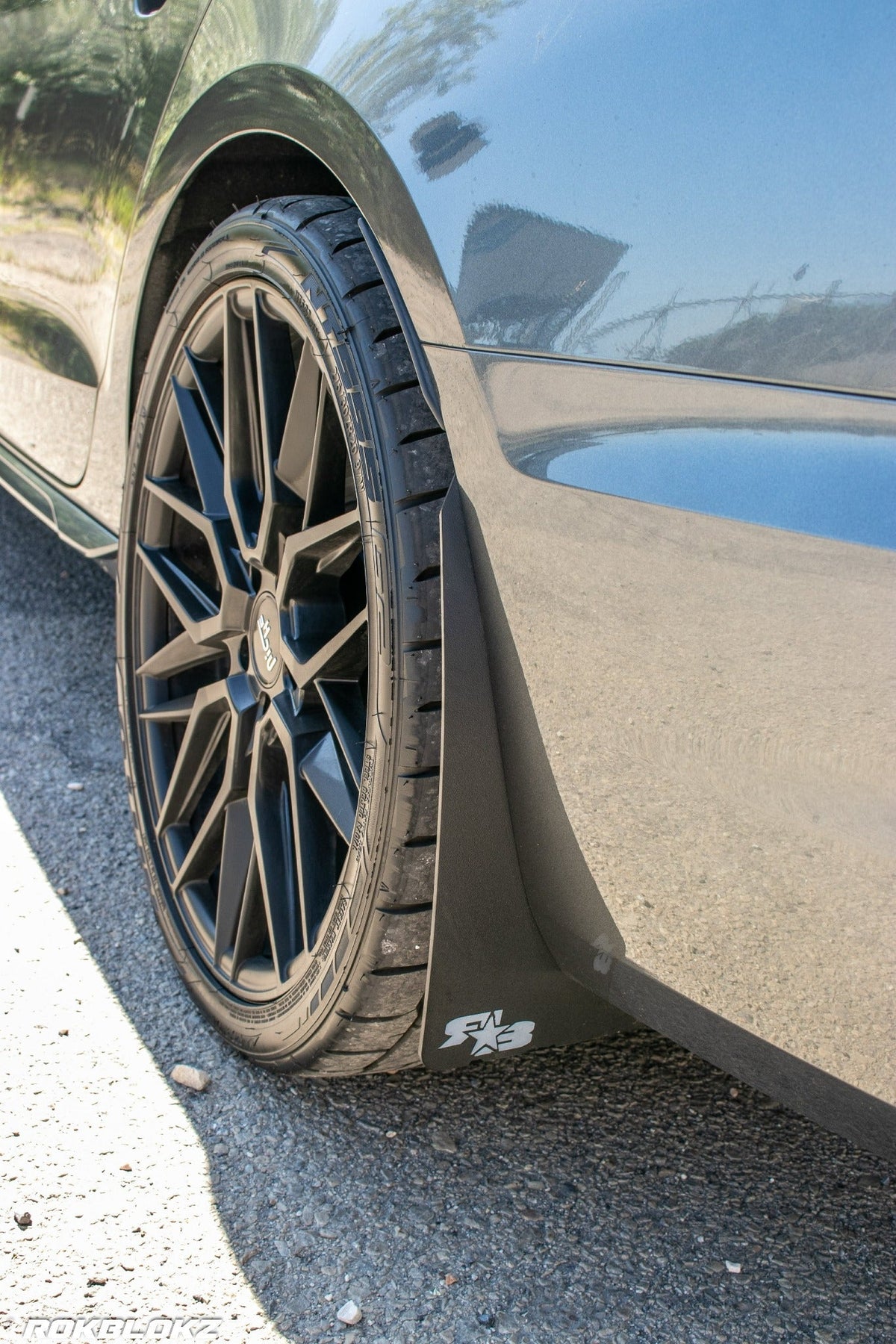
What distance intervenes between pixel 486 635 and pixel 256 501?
642mm

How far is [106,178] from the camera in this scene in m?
1.95

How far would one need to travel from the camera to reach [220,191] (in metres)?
1.81

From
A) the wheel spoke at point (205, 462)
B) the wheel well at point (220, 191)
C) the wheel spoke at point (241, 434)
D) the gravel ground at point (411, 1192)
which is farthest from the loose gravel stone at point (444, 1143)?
the wheel well at point (220, 191)

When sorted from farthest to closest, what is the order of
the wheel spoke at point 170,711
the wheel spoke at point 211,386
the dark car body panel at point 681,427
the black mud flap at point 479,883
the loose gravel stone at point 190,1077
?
the wheel spoke at point 170,711, the wheel spoke at point 211,386, the loose gravel stone at point 190,1077, the black mud flap at point 479,883, the dark car body panel at point 681,427

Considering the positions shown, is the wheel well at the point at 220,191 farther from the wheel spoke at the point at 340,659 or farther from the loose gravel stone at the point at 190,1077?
the loose gravel stone at the point at 190,1077

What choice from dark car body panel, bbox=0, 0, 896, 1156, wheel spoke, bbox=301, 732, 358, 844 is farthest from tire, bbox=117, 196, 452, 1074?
dark car body panel, bbox=0, 0, 896, 1156

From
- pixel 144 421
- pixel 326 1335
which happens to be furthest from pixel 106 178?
pixel 326 1335

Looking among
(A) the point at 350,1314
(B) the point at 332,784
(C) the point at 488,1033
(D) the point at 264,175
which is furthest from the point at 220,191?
(A) the point at 350,1314

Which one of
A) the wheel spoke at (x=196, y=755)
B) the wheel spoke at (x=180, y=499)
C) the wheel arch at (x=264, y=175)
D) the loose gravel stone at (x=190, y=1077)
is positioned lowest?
the loose gravel stone at (x=190, y=1077)

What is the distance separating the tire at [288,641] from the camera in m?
1.32

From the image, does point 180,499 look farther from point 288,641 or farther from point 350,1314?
point 350,1314

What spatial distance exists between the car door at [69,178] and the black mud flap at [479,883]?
3.33 ft

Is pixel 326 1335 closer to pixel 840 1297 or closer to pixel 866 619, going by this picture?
pixel 840 1297

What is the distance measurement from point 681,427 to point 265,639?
831 mm
